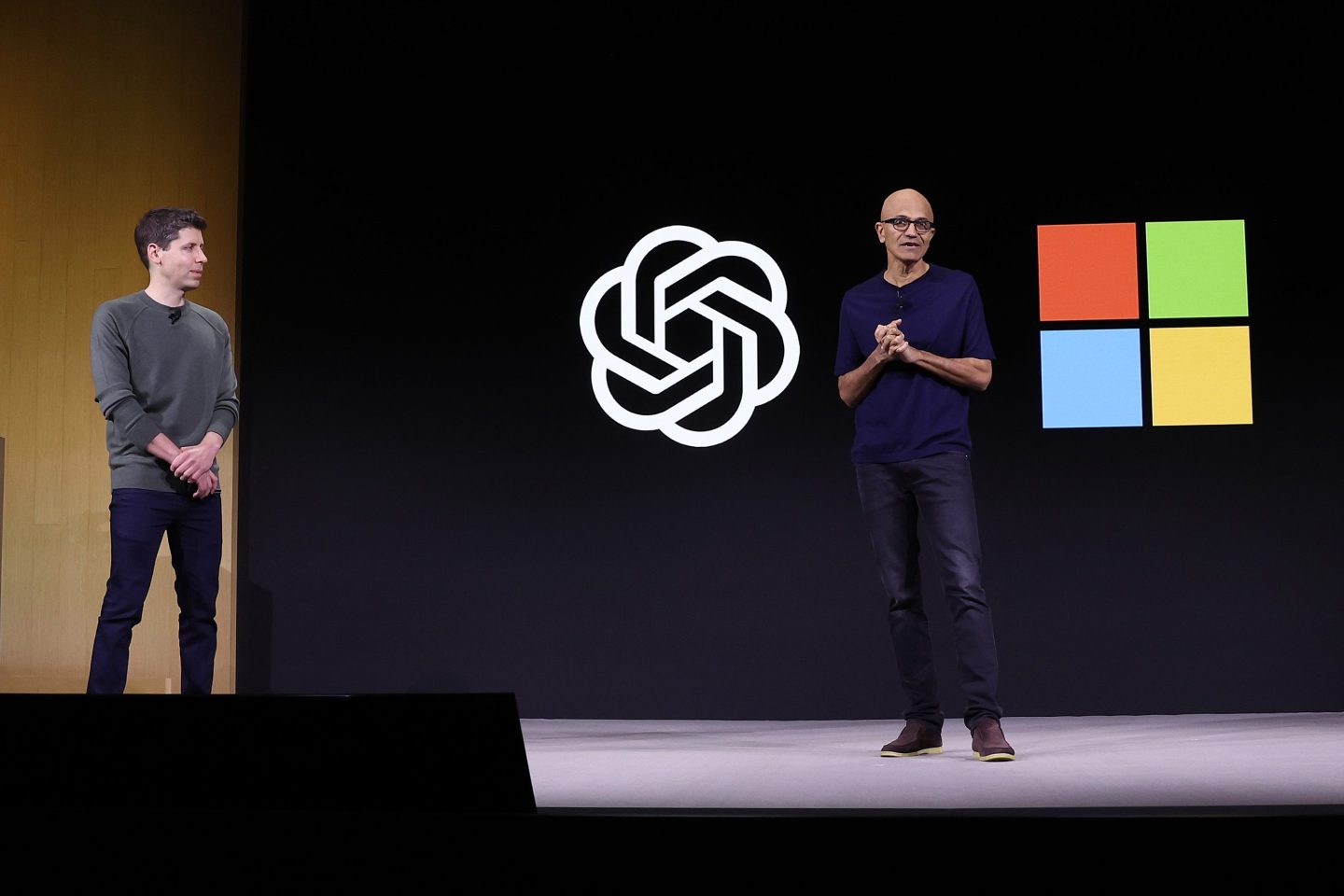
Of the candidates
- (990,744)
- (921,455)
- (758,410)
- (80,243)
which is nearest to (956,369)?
(921,455)

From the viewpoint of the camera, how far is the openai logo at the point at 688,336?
4148 mm

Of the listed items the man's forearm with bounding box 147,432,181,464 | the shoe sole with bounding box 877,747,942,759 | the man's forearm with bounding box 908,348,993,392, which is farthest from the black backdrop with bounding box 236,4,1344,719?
the man's forearm with bounding box 147,432,181,464

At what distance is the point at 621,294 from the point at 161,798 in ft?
11.6

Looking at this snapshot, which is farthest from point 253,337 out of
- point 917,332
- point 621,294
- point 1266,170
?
point 1266,170

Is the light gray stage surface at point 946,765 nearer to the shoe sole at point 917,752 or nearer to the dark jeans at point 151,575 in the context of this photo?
the shoe sole at point 917,752

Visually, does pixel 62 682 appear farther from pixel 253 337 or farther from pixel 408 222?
pixel 408 222

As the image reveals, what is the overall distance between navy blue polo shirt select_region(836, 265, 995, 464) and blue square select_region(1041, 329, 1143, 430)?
1106 mm

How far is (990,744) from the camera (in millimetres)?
2797

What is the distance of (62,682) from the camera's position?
417 centimetres

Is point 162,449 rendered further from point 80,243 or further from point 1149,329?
point 1149,329

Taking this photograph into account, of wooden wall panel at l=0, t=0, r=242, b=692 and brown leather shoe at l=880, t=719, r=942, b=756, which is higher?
wooden wall panel at l=0, t=0, r=242, b=692

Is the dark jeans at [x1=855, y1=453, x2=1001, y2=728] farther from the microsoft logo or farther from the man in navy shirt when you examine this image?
the microsoft logo

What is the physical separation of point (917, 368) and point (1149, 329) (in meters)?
1.40

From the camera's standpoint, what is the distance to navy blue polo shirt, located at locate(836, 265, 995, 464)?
9.61 ft
